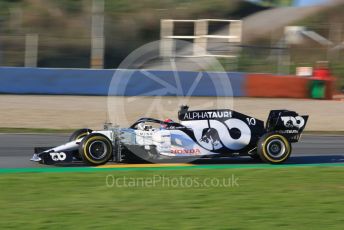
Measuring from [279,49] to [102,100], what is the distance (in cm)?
727

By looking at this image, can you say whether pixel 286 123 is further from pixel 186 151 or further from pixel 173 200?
pixel 173 200

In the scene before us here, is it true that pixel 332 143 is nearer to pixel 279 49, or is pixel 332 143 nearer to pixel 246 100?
pixel 246 100

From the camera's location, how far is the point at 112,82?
2122 cm

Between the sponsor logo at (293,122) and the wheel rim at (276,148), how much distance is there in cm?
34

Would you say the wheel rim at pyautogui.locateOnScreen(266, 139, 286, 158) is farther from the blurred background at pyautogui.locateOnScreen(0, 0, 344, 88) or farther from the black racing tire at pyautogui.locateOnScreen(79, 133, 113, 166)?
the blurred background at pyautogui.locateOnScreen(0, 0, 344, 88)

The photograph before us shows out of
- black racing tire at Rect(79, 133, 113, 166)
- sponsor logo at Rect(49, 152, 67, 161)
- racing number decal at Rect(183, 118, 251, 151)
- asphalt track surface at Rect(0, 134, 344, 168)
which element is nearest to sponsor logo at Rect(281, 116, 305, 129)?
asphalt track surface at Rect(0, 134, 344, 168)

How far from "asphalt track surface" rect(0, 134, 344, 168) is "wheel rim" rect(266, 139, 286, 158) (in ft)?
1.56

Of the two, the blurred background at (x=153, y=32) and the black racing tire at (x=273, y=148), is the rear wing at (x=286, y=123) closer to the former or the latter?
the black racing tire at (x=273, y=148)

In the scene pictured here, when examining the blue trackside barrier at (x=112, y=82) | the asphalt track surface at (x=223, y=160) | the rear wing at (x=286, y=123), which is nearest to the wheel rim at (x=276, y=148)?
the rear wing at (x=286, y=123)

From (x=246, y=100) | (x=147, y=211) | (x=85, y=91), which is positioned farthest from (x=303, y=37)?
(x=147, y=211)

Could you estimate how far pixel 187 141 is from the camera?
9.62 meters

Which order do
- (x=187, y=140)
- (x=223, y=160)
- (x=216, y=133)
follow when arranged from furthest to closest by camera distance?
1. (x=223, y=160)
2. (x=216, y=133)
3. (x=187, y=140)

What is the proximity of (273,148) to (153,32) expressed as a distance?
2599cm

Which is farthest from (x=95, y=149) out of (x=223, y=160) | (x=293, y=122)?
(x=293, y=122)
